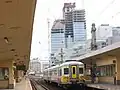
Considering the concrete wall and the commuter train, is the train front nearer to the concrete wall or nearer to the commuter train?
the commuter train

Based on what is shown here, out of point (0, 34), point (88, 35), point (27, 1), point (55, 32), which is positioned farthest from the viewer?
point (55, 32)

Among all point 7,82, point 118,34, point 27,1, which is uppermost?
point 118,34

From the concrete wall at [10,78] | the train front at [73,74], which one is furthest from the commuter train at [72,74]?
the concrete wall at [10,78]

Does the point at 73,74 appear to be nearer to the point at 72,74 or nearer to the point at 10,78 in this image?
the point at 72,74

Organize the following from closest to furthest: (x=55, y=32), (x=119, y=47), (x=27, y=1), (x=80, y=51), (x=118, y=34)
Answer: (x=27, y=1) < (x=119, y=47) < (x=118, y=34) < (x=80, y=51) < (x=55, y=32)

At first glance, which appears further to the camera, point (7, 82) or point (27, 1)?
point (7, 82)

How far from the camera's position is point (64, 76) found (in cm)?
3075

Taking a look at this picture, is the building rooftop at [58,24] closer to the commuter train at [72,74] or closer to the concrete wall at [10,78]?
the concrete wall at [10,78]

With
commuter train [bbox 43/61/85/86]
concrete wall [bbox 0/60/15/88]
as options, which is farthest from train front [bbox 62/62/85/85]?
concrete wall [bbox 0/60/15/88]

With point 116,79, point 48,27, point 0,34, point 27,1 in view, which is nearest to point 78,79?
point 116,79

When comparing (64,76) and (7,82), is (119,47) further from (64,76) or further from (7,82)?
(7,82)

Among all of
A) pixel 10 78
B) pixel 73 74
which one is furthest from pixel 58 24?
pixel 73 74

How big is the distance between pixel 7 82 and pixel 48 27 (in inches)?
961

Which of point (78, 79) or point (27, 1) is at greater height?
point (27, 1)
